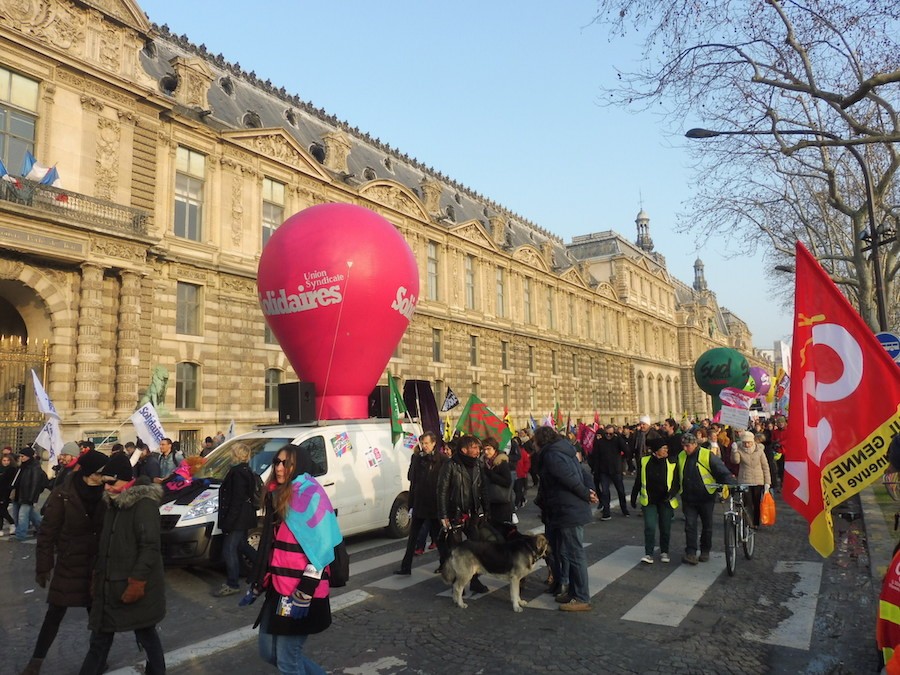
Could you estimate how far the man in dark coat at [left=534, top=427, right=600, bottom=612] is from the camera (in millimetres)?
6465

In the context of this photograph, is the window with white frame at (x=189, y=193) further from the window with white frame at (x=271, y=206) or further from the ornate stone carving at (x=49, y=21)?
the ornate stone carving at (x=49, y=21)

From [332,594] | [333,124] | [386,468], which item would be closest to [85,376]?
[386,468]

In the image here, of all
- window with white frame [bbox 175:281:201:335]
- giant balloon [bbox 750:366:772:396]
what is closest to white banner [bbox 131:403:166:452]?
window with white frame [bbox 175:281:201:335]

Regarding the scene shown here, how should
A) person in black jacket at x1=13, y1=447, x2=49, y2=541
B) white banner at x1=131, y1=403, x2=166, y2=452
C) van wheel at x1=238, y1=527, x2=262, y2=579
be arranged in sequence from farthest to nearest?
white banner at x1=131, y1=403, x2=166, y2=452, person in black jacket at x1=13, y1=447, x2=49, y2=541, van wheel at x1=238, y1=527, x2=262, y2=579

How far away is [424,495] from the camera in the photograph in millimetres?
8078

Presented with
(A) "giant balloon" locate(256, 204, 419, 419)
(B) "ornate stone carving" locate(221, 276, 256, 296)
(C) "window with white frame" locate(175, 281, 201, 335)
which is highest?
(B) "ornate stone carving" locate(221, 276, 256, 296)

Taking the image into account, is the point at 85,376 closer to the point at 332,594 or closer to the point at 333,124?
the point at 332,594

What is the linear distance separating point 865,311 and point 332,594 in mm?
21300

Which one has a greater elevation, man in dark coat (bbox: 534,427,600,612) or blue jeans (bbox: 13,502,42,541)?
man in dark coat (bbox: 534,427,600,612)

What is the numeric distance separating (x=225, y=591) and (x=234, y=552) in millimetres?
419

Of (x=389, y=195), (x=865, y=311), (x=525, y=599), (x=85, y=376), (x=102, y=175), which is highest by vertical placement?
(x=389, y=195)

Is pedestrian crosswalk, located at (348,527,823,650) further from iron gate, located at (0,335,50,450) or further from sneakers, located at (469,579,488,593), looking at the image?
iron gate, located at (0,335,50,450)

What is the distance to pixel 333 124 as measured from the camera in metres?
34.6

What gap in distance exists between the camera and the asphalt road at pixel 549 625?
503cm
